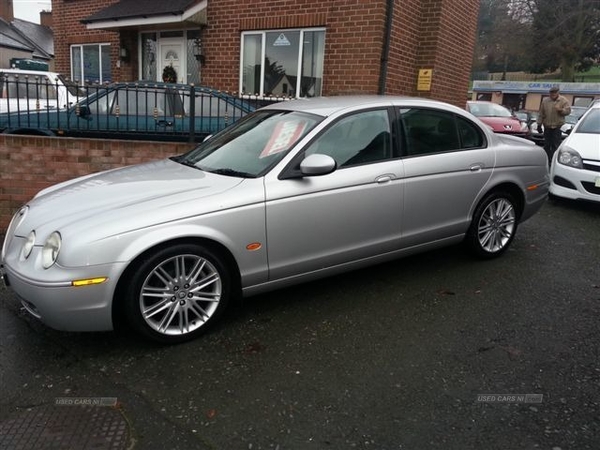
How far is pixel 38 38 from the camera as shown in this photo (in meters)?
37.0

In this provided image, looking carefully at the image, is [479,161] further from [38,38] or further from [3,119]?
[38,38]

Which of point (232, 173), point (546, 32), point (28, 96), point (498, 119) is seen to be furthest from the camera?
point (546, 32)

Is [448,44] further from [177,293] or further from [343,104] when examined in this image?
[177,293]

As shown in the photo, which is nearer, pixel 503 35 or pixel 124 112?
pixel 124 112

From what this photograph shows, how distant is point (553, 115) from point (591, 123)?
2535mm

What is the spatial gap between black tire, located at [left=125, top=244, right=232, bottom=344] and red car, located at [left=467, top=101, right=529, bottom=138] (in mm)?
11041

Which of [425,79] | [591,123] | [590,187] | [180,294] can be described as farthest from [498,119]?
[180,294]

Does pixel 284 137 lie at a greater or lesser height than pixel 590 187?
greater

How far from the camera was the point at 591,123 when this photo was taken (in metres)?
7.86

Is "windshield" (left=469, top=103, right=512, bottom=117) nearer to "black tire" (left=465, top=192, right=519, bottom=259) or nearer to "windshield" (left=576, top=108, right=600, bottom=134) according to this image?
Answer: "windshield" (left=576, top=108, right=600, bottom=134)

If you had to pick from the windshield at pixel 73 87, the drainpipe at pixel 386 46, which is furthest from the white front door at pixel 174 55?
the drainpipe at pixel 386 46

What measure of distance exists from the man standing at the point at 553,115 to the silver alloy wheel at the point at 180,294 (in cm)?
931

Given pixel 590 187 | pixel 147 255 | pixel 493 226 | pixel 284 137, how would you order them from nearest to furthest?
1. pixel 147 255
2. pixel 284 137
3. pixel 493 226
4. pixel 590 187

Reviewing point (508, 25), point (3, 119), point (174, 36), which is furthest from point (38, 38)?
point (508, 25)
